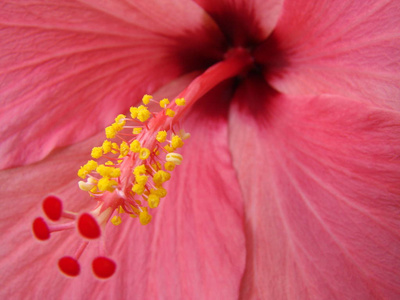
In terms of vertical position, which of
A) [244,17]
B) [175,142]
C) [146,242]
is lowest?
[146,242]

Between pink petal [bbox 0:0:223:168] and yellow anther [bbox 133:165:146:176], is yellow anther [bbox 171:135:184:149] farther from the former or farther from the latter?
pink petal [bbox 0:0:223:168]

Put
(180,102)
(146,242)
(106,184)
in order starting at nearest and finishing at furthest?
(106,184) < (180,102) < (146,242)

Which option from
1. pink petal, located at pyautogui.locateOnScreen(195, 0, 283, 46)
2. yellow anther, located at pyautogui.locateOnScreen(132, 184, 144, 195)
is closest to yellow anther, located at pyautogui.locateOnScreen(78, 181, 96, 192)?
→ yellow anther, located at pyautogui.locateOnScreen(132, 184, 144, 195)

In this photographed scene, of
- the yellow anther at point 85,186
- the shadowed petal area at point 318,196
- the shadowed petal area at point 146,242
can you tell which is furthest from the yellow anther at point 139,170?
the shadowed petal area at point 318,196

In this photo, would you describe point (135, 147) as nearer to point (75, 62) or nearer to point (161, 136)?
point (161, 136)

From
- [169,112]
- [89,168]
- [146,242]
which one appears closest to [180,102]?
[169,112]

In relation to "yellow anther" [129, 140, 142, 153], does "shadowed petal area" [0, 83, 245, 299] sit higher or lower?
lower

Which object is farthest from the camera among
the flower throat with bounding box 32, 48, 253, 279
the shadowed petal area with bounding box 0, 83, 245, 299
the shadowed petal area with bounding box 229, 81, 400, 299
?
the shadowed petal area with bounding box 0, 83, 245, 299
